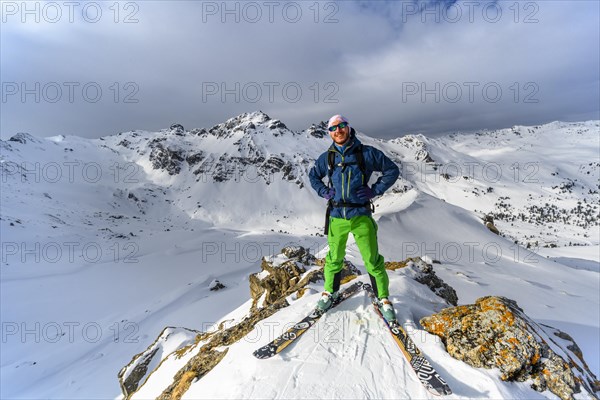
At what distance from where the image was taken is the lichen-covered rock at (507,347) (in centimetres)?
397

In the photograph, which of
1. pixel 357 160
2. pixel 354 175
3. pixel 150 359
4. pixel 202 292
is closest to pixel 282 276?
pixel 150 359

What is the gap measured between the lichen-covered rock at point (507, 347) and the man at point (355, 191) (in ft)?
4.42

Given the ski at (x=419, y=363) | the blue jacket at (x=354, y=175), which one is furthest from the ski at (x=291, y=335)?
the blue jacket at (x=354, y=175)

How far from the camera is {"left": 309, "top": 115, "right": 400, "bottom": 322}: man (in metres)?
5.55

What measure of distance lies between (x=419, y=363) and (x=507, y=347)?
4.78 ft

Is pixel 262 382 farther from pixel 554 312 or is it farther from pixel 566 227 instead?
pixel 566 227

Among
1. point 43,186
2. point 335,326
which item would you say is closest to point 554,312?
point 335,326

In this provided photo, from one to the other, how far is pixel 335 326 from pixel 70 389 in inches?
742

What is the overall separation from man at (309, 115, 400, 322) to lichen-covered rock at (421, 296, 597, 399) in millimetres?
1346

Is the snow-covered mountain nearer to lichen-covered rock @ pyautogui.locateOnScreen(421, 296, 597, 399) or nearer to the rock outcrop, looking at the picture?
lichen-covered rock @ pyautogui.locateOnScreen(421, 296, 597, 399)

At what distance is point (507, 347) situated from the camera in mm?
4211

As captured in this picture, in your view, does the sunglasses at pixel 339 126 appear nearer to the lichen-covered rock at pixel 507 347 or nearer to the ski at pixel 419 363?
the ski at pixel 419 363

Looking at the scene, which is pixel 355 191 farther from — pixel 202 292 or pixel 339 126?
pixel 202 292

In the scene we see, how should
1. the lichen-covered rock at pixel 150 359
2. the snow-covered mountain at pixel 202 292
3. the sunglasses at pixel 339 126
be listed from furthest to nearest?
the lichen-covered rock at pixel 150 359, the sunglasses at pixel 339 126, the snow-covered mountain at pixel 202 292
